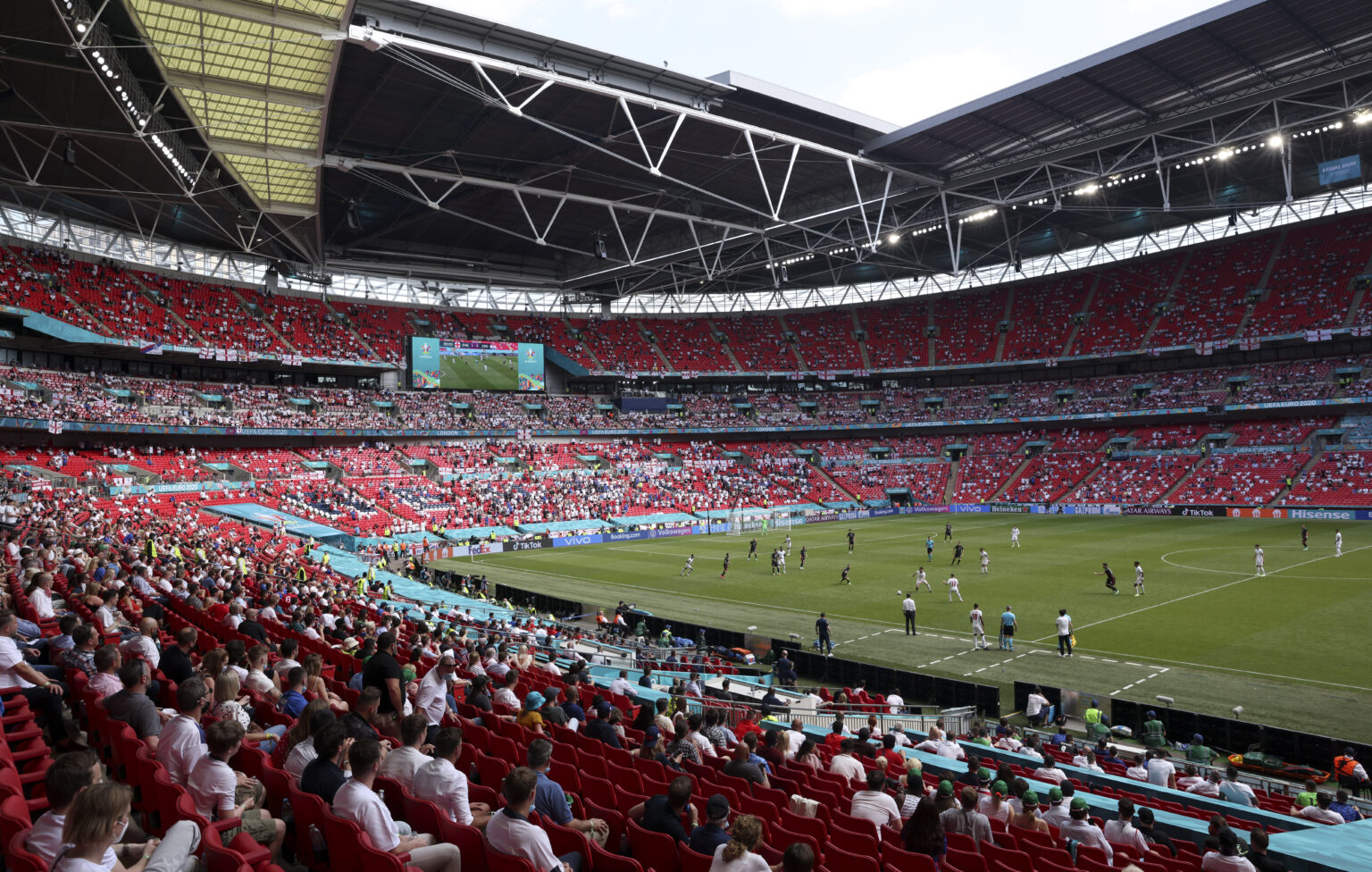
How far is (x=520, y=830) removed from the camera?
4.73 m

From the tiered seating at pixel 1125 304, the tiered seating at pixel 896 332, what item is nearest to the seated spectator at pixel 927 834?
the tiered seating at pixel 1125 304

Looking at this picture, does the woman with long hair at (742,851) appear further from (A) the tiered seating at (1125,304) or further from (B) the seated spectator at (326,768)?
(A) the tiered seating at (1125,304)

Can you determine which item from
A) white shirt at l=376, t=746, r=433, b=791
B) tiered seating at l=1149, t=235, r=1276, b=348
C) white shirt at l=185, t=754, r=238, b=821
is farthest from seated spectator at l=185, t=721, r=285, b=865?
tiered seating at l=1149, t=235, r=1276, b=348

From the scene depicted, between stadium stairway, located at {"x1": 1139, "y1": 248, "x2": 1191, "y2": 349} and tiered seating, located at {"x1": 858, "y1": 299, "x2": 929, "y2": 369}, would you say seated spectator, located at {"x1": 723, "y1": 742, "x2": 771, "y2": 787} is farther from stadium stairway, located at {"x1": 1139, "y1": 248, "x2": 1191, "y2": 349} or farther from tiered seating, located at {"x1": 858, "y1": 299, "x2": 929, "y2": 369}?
tiered seating, located at {"x1": 858, "y1": 299, "x2": 929, "y2": 369}

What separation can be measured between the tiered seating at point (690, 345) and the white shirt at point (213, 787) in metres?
77.0

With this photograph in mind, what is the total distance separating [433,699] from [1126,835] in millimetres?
7416

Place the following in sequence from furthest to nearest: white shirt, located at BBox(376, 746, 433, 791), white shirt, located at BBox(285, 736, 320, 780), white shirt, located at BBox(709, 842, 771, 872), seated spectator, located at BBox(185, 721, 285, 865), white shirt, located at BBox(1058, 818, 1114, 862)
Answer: white shirt, located at BBox(1058, 818, 1114, 862) → white shirt, located at BBox(285, 736, 320, 780) → white shirt, located at BBox(376, 746, 433, 791) → seated spectator, located at BBox(185, 721, 285, 865) → white shirt, located at BBox(709, 842, 771, 872)

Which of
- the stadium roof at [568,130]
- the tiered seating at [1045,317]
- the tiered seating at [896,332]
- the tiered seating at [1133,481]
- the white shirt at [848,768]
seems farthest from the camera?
the tiered seating at [896,332]

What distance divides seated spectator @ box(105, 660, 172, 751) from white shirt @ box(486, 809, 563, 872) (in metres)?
3.71

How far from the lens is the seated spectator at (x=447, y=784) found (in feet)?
17.9

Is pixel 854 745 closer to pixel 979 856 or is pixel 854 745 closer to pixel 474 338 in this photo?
pixel 979 856

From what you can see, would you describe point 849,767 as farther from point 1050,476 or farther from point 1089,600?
Result: point 1050,476

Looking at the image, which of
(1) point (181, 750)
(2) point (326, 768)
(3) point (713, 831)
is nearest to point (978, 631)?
(3) point (713, 831)

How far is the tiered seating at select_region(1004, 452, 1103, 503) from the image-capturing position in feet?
209
